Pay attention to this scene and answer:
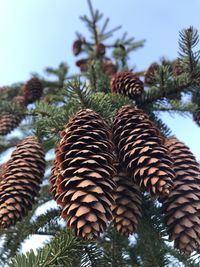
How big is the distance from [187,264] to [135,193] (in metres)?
0.45

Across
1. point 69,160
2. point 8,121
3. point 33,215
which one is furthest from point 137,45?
point 69,160

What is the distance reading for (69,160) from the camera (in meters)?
1.26

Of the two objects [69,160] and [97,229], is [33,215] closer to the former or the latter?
[69,160]

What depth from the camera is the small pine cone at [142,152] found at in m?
1.24

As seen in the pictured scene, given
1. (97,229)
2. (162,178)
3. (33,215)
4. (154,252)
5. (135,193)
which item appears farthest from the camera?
(33,215)

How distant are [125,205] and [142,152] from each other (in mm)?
172

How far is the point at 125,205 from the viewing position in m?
1.31

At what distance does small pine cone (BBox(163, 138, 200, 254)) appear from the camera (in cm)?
125

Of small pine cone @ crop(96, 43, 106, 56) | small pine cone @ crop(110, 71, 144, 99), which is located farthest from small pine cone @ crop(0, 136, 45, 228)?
small pine cone @ crop(96, 43, 106, 56)

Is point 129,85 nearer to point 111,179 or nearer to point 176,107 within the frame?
point 176,107

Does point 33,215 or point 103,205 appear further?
point 33,215

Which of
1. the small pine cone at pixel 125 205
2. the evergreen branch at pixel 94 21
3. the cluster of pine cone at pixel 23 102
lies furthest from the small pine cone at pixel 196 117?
the evergreen branch at pixel 94 21

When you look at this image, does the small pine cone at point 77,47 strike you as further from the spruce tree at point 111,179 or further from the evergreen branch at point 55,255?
the evergreen branch at point 55,255

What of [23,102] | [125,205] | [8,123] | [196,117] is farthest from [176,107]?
[23,102]
